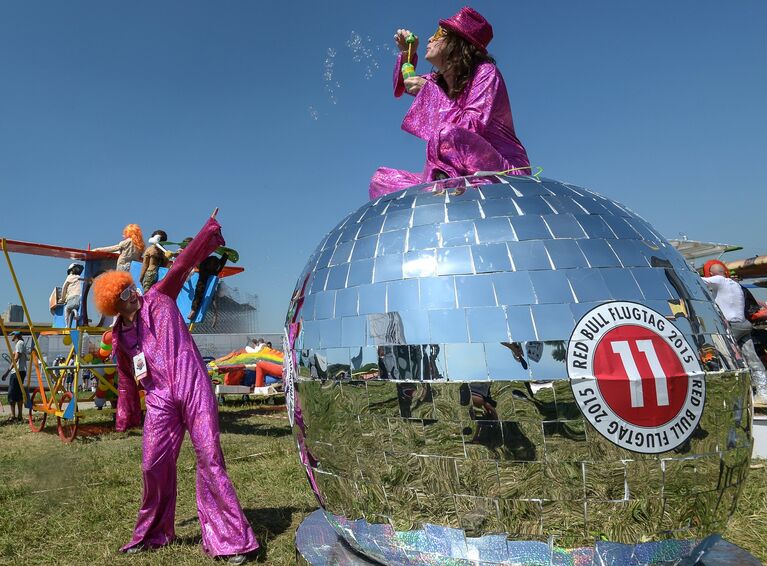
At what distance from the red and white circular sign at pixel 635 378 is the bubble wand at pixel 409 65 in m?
2.69

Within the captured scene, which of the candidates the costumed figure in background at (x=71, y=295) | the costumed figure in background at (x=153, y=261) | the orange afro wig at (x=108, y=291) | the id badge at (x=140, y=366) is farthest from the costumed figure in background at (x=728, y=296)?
the costumed figure in background at (x=71, y=295)

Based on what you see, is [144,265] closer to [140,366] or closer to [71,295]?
[71,295]

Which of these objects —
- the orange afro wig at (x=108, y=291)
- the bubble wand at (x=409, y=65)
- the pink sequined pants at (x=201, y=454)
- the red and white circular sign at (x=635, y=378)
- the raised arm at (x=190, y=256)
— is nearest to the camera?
the red and white circular sign at (x=635, y=378)

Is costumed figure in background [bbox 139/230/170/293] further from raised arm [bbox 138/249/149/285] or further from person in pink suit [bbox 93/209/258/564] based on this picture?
person in pink suit [bbox 93/209/258/564]

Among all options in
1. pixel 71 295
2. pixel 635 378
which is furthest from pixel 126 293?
pixel 71 295

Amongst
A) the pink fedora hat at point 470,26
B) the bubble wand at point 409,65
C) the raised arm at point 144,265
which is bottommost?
the raised arm at point 144,265

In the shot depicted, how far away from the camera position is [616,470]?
1836 millimetres

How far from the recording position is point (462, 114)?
2971mm

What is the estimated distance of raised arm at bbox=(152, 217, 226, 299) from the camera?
3.78 m

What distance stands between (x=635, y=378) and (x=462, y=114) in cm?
176

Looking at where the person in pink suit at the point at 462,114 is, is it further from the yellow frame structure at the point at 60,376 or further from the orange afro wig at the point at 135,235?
the orange afro wig at the point at 135,235

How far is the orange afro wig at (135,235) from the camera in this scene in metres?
10.1

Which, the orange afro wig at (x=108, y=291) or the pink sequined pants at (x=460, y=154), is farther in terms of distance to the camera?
the orange afro wig at (x=108, y=291)

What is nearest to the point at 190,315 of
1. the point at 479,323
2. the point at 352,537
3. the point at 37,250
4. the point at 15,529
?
the point at 37,250
